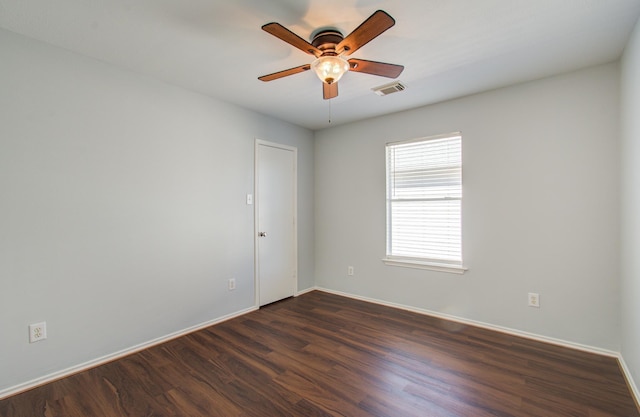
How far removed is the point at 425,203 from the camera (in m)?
3.53

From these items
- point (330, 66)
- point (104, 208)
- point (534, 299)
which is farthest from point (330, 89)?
point (534, 299)

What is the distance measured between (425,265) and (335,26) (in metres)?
2.68

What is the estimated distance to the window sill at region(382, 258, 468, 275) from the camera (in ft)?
10.6

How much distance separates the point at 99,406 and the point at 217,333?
1.16m

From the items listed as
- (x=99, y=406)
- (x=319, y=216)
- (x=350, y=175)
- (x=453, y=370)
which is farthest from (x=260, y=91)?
(x=453, y=370)

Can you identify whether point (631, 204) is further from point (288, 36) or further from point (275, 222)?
point (275, 222)

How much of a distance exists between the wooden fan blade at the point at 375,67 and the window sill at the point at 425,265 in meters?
2.21

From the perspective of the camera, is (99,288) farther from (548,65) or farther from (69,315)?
(548,65)

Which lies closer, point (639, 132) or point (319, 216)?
point (639, 132)

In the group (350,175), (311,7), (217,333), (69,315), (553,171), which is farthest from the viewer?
(350,175)

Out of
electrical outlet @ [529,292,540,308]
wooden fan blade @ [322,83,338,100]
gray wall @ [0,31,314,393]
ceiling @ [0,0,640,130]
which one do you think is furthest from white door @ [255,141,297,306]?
electrical outlet @ [529,292,540,308]

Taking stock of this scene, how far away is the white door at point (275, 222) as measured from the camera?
3771 mm

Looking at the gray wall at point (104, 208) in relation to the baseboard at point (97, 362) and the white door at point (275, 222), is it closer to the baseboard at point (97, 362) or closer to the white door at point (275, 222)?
the baseboard at point (97, 362)

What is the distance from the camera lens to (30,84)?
2109 mm
